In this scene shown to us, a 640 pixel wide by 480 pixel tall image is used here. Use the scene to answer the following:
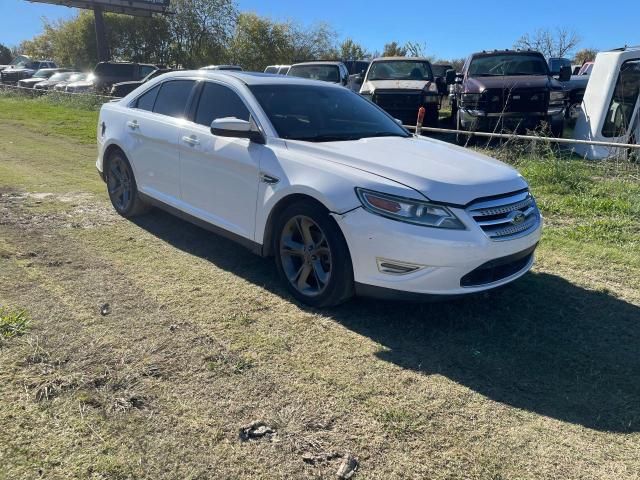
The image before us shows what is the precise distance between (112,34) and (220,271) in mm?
46917

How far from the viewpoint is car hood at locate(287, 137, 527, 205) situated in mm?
3482

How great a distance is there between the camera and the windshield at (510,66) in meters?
11.9

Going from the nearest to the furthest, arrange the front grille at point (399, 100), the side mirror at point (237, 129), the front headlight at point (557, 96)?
1. the side mirror at point (237, 129)
2. the front headlight at point (557, 96)
3. the front grille at point (399, 100)

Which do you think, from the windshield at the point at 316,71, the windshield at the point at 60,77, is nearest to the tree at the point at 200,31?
the windshield at the point at 60,77

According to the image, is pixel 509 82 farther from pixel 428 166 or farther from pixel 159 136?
pixel 428 166

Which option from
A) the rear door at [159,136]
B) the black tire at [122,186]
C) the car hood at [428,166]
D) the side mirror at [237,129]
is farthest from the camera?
the black tire at [122,186]

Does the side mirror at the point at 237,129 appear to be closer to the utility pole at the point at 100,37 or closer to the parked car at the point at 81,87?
the parked car at the point at 81,87

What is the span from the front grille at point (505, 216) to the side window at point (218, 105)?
2066 millimetres

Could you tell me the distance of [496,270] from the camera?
366 centimetres

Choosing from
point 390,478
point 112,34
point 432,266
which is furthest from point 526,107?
point 112,34

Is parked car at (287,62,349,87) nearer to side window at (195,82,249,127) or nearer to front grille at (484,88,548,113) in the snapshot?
front grille at (484,88,548,113)

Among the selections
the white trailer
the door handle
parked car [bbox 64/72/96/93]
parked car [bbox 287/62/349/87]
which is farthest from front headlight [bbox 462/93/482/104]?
parked car [bbox 64/72/96/93]

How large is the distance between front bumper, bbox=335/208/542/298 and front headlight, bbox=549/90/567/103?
8727mm

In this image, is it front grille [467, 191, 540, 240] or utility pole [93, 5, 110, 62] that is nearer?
front grille [467, 191, 540, 240]
